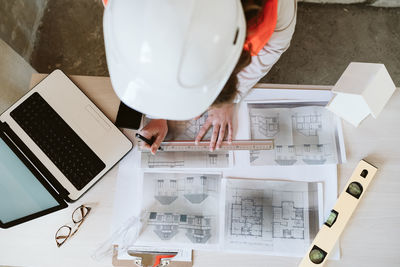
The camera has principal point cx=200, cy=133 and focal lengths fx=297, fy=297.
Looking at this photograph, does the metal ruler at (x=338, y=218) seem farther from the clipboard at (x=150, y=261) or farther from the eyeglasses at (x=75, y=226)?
the eyeglasses at (x=75, y=226)

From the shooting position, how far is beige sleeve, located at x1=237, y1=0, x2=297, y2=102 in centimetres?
75

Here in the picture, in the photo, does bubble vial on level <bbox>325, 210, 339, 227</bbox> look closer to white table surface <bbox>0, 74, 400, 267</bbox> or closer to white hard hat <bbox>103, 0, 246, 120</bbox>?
white table surface <bbox>0, 74, 400, 267</bbox>

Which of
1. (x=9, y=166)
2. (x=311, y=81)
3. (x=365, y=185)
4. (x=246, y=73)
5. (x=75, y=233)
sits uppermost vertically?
(x=9, y=166)

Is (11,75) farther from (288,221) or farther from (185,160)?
(288,221)

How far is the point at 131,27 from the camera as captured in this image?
48 centimetres

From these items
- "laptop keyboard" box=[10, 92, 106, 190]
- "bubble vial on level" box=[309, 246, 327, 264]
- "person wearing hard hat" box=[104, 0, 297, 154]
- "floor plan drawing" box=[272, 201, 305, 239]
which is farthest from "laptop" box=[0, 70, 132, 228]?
"bubble vial on level" box=[309, 246, 327, 264]

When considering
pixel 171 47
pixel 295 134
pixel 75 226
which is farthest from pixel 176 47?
pixel 75 226

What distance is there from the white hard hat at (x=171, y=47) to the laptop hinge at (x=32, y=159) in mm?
430

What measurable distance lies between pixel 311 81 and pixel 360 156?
77 cm

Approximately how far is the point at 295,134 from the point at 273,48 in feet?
0.85

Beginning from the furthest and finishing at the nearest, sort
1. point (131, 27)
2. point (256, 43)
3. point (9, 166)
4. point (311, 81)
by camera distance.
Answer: point (311, 81) → point (9, 166) → point (256, 43) → point (131, 27)

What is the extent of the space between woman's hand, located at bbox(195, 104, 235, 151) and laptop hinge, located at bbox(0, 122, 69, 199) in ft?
1.34

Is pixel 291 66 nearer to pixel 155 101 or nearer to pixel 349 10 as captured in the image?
pixel 349 10

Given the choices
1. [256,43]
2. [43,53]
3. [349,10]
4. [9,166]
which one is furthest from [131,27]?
[349,10]
